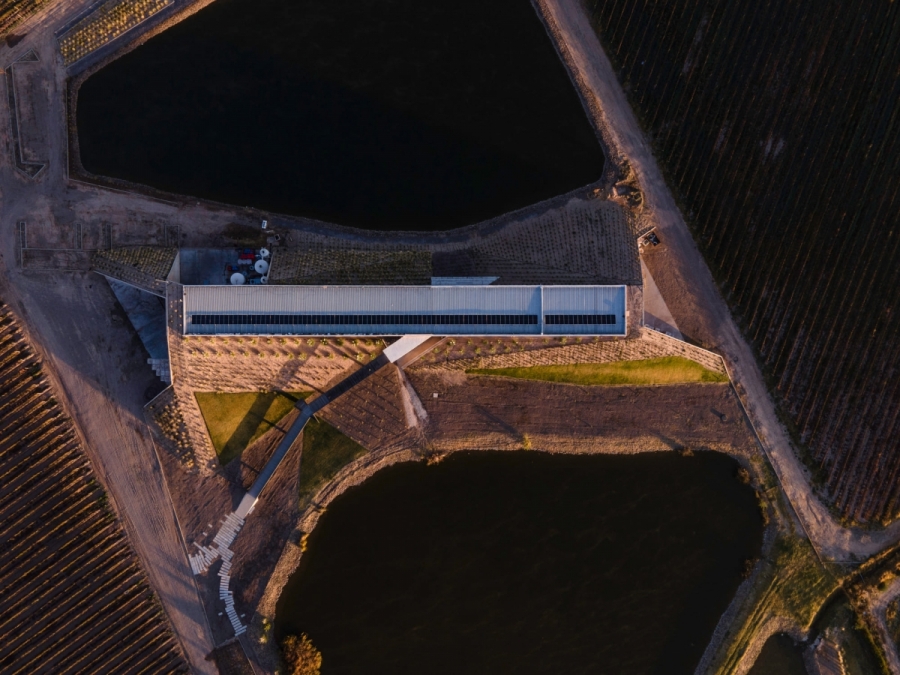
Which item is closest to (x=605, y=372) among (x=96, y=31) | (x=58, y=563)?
(x=58, y=563)

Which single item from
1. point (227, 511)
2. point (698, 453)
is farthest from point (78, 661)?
point (698, 453)

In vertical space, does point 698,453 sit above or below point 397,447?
below

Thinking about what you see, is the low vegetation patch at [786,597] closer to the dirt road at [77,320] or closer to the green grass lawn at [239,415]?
the green grass lawn at [239,415]

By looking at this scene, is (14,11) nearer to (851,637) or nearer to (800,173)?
A: (800,173)

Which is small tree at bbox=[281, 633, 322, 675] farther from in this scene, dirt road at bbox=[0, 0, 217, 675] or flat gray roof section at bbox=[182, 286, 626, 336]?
flat gray roof section at bbox=[182, 286, 626, 336]

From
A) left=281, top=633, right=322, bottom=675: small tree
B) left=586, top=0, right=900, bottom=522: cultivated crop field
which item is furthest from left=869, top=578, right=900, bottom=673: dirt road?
left=281, top=633, right=322, bottom=675: small tree

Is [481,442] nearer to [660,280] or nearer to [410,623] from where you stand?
[410,623]

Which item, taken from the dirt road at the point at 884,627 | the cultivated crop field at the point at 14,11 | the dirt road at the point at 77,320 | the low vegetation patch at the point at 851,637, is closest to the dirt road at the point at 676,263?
the low vegetation patch at the point at 851,637
